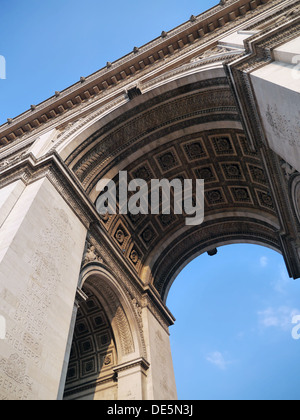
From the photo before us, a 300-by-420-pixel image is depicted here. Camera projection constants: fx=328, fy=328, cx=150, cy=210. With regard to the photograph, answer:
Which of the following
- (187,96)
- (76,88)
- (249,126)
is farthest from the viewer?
(76,88)

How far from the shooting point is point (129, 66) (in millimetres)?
12445

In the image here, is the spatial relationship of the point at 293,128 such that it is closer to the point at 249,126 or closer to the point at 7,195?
the point at 249,126

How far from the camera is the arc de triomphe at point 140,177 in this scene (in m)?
6.04

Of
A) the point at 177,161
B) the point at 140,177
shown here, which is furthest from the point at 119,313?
the point at 177,161

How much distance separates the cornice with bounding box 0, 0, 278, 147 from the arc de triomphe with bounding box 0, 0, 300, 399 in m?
0.05

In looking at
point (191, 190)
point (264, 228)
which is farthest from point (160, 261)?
point (264, 228)

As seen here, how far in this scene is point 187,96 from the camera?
1068 centimetres

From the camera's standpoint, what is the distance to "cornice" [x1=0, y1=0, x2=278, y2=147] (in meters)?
11.1

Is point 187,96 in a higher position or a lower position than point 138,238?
higher

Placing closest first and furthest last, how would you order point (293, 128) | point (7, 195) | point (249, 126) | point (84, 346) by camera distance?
point (293, 128) < point (249, 126) < point (7, 195) < point (84, 346)

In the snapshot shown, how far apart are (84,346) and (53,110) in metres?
9.15

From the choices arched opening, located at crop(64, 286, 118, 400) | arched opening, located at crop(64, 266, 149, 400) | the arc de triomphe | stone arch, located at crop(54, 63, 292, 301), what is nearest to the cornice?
the arc de triomphe

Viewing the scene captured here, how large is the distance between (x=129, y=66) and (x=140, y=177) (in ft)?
13.8

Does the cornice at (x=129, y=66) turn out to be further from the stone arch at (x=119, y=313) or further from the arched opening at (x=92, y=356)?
the arched opening at (x=92, y=356)
